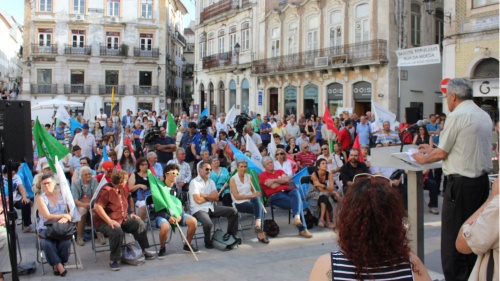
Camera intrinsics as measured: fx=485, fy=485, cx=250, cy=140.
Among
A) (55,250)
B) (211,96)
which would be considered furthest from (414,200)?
(211,96)

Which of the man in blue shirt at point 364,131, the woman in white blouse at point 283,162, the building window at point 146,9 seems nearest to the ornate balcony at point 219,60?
the building window at point 146,9

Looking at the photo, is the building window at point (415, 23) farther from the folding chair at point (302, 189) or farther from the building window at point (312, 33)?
the folding chair at point (302, 189)

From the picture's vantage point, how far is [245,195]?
821 centimetres

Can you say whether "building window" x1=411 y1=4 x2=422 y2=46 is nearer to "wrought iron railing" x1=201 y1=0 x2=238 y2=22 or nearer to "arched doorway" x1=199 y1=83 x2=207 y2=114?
"wrought iron railing" x1=201 y1=0 x2=238 y2=22

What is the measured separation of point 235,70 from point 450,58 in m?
16.4

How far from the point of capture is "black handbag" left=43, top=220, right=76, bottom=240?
252 inches

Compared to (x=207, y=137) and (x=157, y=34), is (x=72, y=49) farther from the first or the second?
(x=207, y=137)

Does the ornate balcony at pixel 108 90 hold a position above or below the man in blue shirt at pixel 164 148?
above

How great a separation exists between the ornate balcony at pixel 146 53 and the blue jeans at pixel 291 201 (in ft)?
133

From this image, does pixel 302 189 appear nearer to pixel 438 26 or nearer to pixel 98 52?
pixel 438 26

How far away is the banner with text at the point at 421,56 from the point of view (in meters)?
13.0

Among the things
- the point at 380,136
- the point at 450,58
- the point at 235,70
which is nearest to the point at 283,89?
the point at 235,70

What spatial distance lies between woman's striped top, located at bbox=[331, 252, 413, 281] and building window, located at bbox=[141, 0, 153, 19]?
1887 inches

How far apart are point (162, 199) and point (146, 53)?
1634 inches
